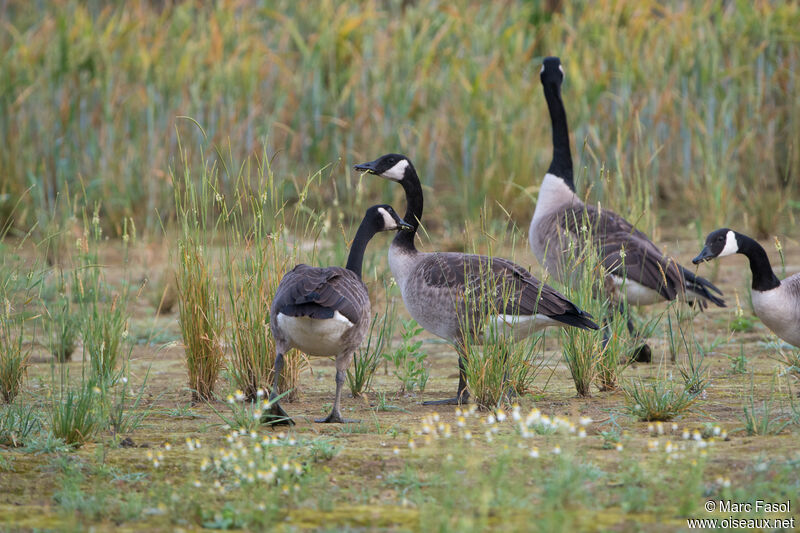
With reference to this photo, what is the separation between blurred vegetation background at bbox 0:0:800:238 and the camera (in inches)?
439

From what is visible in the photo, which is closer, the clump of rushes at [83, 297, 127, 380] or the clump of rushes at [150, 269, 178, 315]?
the clump of rushes at [83, 297, 127, 380]

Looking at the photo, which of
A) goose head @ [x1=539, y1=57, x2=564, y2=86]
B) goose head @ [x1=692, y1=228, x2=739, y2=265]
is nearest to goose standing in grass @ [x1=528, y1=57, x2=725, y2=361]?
goose head @ [x1=692, y1=228, x2=739, y2=265]

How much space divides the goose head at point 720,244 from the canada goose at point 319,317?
233cm

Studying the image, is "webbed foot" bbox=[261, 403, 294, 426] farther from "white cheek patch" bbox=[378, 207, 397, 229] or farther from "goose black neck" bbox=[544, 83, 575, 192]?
"goose black neck" bbox=[544, 83, 575, 192]

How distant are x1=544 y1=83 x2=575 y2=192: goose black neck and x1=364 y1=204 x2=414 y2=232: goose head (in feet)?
8.42

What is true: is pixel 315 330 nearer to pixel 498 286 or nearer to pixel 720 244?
pixel 498 286

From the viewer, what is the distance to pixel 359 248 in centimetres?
626

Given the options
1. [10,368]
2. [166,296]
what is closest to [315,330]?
[10,368]

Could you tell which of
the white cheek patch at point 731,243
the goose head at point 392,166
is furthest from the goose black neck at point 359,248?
the white cheek patch at point 731,243

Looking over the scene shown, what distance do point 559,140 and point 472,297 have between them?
139 inches

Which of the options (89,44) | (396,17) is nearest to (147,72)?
(89,44)

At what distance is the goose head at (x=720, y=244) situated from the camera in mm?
6328

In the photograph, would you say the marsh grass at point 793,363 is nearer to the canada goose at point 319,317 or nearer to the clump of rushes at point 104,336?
the canada goose at point 319,317

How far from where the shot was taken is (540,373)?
683 cm
